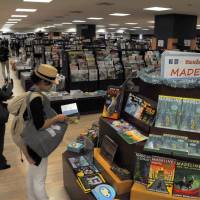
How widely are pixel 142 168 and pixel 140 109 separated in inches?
23.3

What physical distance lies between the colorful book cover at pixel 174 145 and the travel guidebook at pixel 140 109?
0.23 m

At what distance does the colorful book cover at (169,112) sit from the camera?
230 centimetres

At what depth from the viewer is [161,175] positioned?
2.25m

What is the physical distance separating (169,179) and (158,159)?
0.62 feet

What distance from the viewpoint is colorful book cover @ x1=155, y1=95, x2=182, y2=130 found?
2.30 m

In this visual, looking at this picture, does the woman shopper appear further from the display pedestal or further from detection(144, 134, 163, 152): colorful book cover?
detection(144, 134, 163, 152): colorful book cover

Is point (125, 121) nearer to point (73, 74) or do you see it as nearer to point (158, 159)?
point (158, 159)

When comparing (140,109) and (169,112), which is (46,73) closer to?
(140,109)

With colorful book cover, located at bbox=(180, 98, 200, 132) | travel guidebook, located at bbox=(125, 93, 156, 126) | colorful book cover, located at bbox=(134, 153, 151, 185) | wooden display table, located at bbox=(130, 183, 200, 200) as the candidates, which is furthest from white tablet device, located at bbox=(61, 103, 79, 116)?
colorful book cover, located at bbox=(180, 98, 200, 132)

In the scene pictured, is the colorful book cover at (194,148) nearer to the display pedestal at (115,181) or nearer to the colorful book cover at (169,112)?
the colorful book cover at (169,112)

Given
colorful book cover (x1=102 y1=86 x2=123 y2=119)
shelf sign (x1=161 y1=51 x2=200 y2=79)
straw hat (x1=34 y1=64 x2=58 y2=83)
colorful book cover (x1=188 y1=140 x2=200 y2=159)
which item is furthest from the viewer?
colorful book cover (x1=102 y1=86 x2=123 y2=119)

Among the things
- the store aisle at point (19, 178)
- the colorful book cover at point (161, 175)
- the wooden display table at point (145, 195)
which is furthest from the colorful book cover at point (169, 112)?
the store aisle at point (19, 178)

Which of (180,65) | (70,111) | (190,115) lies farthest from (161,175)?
(70,111)

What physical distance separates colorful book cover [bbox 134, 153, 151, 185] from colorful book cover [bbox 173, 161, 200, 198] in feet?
0.81
